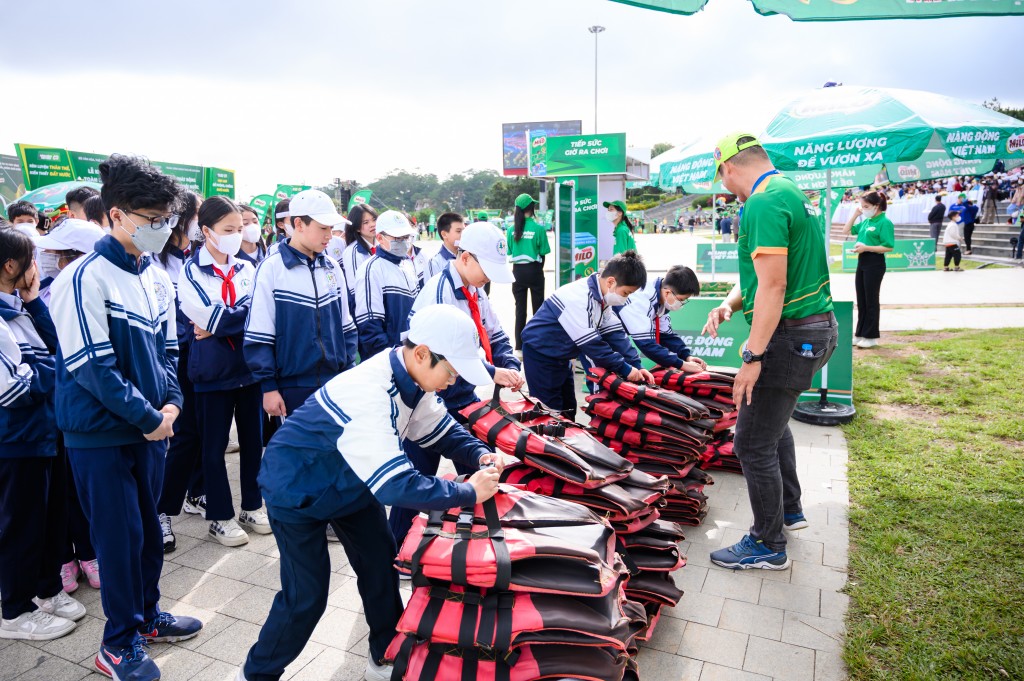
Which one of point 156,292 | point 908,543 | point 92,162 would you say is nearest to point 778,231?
point 908,543

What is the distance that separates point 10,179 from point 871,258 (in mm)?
17710

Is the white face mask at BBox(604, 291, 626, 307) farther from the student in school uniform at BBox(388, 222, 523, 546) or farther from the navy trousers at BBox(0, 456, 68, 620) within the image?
the navy trousers at BBox(0, 456, 68, 620)

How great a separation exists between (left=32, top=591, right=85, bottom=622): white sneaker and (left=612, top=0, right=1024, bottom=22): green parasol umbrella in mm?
4251

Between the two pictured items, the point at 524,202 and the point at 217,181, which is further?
the point at 217,181

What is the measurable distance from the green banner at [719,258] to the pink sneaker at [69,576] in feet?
58.8

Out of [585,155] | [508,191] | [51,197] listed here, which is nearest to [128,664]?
[51,197]

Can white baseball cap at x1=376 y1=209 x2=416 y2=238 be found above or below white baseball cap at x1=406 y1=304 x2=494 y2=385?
above

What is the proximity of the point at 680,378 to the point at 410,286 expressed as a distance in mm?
2121

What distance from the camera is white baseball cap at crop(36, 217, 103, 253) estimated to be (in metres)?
3.78

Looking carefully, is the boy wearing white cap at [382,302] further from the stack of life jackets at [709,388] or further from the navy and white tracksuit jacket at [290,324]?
the stack of life jackets at [709,388]

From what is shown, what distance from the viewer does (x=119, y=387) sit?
2.67 metres

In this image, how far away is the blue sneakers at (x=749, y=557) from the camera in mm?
3799

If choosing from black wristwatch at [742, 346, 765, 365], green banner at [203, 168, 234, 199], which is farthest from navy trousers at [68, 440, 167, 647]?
green banner at [203, 168, 234, 199]

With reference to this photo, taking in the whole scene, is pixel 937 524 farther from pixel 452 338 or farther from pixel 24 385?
pixel 24 385
